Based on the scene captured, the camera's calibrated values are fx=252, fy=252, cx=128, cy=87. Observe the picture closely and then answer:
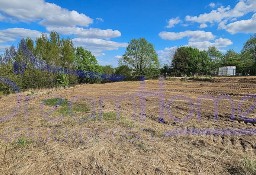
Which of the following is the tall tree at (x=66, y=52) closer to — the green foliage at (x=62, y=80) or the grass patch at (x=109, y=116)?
the green foliage at (x=62, y=80)

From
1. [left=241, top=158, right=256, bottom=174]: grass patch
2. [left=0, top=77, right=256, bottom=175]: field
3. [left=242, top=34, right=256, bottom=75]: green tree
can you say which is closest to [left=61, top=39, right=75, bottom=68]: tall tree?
[left=0, top=77, right=256, bottom=175]: field

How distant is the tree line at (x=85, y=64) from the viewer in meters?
24.4

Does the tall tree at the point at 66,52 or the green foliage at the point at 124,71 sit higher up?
the tall tree at the point at 66,52

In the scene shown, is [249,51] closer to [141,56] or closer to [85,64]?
[141,56]

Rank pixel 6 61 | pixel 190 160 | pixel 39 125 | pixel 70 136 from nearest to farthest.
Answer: pixel 190 160
pixel 70 136
pixel 39 125
pixel 6 61

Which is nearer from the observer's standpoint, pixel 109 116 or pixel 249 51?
pixel 109 116

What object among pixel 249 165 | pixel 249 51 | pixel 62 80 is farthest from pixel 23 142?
pixel 249 51

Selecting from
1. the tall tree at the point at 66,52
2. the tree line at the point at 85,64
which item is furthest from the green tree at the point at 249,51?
the tall tree at the point at 66,52

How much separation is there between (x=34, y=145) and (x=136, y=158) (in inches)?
99.2

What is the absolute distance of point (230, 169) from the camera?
4.05 m

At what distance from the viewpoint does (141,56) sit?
1783 inches

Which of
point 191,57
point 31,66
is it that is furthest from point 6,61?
point 191,57

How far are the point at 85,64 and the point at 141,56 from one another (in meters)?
10.6

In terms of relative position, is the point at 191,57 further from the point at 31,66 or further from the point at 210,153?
the point at 210,153
